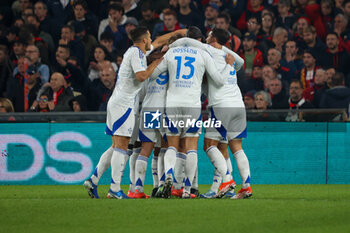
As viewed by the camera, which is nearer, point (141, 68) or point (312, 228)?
point (312, 228)

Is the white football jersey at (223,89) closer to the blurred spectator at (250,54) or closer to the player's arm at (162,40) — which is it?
the player's arm at (162,40)

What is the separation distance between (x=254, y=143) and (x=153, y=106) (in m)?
3.42

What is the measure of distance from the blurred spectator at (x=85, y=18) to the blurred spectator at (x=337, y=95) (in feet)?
18.2

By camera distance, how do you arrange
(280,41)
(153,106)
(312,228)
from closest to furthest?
(312,228) → (153,106) → (280,41)

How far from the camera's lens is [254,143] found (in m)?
11.5

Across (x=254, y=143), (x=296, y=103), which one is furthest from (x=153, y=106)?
(x=296, y=103)

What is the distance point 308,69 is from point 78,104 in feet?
15.2

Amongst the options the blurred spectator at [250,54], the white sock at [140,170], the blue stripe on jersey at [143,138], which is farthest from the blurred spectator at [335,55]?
the white sock at [140,170]

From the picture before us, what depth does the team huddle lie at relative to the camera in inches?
317

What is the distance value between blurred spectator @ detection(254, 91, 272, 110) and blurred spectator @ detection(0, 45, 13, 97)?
18.7 feet

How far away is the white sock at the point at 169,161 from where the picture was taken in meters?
7.91

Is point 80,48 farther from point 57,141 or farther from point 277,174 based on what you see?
point 277,174

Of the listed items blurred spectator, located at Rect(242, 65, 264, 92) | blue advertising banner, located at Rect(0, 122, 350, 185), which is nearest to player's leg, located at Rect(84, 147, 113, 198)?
blue advertising banner, located at Rect(0, 122, 350, 185)

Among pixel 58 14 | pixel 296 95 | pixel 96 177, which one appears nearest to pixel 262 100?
pixel 296 95
